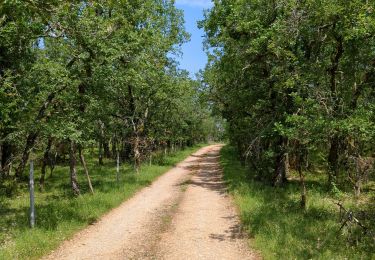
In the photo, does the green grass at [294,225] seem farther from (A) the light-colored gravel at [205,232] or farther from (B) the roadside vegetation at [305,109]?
(A) the light-colored gravel at [205,232]

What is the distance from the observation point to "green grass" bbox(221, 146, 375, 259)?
1001 cm

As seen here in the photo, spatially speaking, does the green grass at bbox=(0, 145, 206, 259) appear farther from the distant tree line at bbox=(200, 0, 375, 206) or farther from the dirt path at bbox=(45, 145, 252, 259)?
the distant tree line at bbox=(200, 0, 375, 206)

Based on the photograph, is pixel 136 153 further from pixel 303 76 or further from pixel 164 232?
pixel 164 232

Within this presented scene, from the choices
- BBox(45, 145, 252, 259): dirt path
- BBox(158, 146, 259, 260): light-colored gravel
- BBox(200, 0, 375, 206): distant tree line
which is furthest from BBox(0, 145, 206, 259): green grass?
BBox(200, 0, 375, 206): distant tree line

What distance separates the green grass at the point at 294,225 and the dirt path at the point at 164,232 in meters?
0.65

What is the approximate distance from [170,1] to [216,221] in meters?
23.5

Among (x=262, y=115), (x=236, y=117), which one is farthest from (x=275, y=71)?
(x=236, y=117)

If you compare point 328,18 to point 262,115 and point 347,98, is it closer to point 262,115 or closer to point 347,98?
point 347,98

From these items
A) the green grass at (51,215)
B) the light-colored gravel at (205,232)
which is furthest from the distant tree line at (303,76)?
the green grass at (51,215)

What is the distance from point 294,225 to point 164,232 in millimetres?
4269

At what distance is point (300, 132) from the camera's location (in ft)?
43.5

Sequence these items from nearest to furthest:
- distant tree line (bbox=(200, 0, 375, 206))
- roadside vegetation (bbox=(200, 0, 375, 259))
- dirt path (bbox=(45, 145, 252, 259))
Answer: dirt path (bbox=(45, 145, 252, 259)) → roadside vegetation (bbox=(200, 0, 375, 259)) → distant tree line (bbox=(200, 0, 375, 206))

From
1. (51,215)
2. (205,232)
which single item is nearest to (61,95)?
(51,215)

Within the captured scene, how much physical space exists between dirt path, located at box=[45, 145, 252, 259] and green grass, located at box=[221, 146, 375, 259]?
0.65 m
